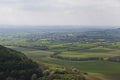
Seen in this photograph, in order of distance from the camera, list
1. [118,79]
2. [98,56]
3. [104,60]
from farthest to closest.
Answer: [98,56], [104,60], [118,79]

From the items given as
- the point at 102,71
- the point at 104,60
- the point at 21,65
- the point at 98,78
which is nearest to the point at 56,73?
the point at 21,65

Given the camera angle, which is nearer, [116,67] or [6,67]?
[6,67]

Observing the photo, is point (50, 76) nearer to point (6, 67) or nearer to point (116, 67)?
point (6, 67)

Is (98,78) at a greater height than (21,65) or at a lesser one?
lesser

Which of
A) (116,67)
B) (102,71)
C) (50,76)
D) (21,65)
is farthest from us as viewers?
(116,67)

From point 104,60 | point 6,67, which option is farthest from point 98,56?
point 6,67

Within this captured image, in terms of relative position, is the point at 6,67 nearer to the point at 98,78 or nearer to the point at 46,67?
the point at 46,67
